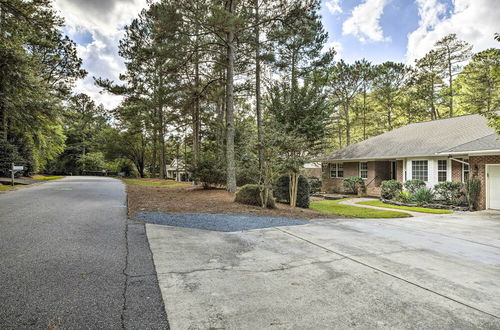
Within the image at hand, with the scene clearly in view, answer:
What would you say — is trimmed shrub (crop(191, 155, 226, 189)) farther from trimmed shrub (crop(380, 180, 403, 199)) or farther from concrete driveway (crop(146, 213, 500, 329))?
trimmed shrub (crop(380, 180, 403, 199))

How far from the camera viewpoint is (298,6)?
37.7 ft

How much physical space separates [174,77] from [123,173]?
113 feet

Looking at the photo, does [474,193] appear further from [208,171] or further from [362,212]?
[208,171]

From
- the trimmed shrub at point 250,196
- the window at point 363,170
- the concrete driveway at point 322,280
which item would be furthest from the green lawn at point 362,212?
the window at point 363,170

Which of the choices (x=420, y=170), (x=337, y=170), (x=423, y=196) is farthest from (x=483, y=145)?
(x=337, y=170)

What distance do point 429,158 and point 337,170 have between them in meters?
7.56

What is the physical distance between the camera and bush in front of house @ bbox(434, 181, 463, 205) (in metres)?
12.8

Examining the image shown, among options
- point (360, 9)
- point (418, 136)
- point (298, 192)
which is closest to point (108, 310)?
point (298, 192)

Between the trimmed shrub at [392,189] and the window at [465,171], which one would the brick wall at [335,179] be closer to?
the trimmed shrub at [392,189]

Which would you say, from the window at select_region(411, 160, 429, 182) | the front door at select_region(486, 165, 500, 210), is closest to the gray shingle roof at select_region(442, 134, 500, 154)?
the front door at select_region(486, 165, 500, 210)

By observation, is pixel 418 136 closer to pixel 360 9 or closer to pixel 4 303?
pixel 360 9

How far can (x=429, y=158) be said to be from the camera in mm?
14820

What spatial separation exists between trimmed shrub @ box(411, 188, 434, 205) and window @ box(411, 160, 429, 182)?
51.0 inches

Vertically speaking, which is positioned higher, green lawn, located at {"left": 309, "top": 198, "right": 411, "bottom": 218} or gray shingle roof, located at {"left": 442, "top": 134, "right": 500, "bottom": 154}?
gray shingle roof, located at {"left": 442, "top": 134, "right": 500, "bottom": 154}
